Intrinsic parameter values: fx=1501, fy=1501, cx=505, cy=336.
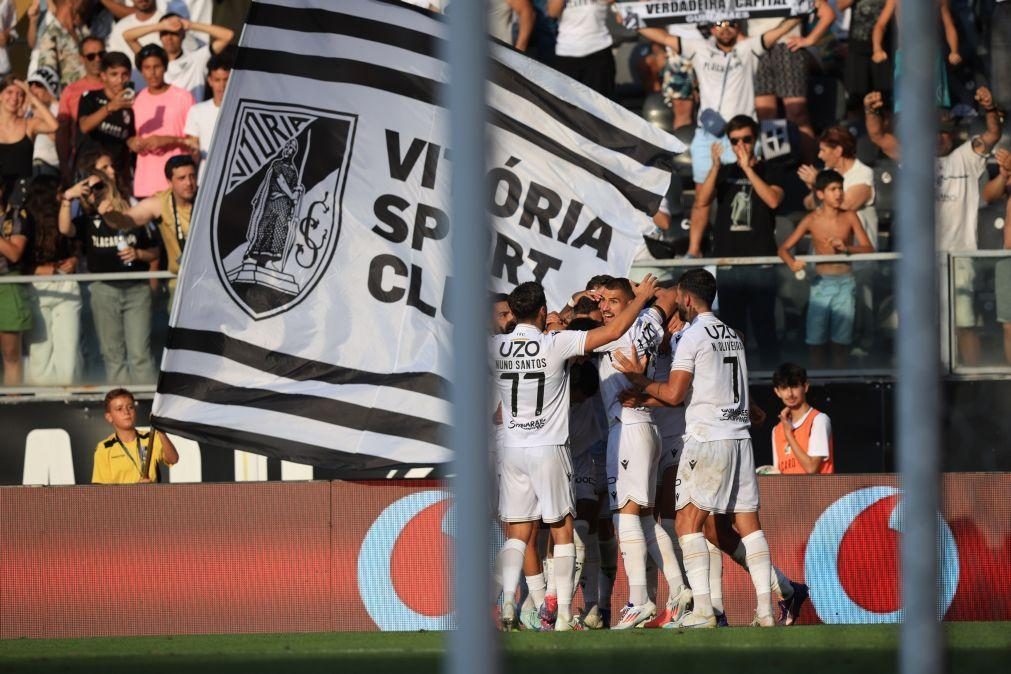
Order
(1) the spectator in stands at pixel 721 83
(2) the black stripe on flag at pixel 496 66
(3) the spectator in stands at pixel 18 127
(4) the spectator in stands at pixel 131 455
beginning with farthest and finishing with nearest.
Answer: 1. (3) the spectator in stands at pixel 18 127
2. (1) the spectator in stands at pixel 721 83
3. (4) the spectator in stands at pixel 131 455
4. (2) the black stripe on flag at pixel 496 66

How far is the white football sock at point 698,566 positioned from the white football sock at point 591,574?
37.4 inches

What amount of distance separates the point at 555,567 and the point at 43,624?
350 centimetres

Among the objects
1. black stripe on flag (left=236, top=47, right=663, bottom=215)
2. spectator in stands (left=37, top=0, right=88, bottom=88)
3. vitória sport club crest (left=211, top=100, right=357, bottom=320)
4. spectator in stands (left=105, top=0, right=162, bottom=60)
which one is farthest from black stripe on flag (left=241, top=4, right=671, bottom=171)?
spectator in stands (left=37, top=0, right=88, bottom=88)

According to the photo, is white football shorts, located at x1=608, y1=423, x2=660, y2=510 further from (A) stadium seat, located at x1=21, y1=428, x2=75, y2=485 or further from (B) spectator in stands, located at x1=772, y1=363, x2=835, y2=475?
(A) stadium seat, located at x1=21, y1=428, x2=75, y2=485

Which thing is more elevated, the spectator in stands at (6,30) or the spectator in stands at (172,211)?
the spectator in stands at (6,30)

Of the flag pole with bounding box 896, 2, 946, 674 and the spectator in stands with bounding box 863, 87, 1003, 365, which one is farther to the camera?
the spectator in stands with bounding box 863, 87, 1003, 365

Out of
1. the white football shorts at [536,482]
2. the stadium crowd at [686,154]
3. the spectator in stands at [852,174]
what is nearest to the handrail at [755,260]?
the stadium crowd at [686,154]

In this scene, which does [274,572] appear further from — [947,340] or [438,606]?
[947,340]

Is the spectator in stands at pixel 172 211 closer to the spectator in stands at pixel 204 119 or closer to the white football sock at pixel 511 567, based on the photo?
the spectator in stands at pixel 204 119

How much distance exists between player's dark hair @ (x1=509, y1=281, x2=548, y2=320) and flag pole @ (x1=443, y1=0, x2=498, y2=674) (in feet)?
17.5

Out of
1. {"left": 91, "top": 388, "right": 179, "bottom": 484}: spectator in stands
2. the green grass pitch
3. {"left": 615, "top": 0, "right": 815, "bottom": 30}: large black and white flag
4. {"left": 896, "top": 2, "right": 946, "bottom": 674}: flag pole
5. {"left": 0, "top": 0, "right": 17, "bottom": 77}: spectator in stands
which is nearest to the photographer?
{"left": 896, "top": 2, "right": 946, "bottom": 674}: flag pole

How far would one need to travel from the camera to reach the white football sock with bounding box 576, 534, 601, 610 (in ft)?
30.8

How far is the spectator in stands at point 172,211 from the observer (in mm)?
11344

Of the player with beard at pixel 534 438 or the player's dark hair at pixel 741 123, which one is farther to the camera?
the player's dark hair at pixel 741 123
